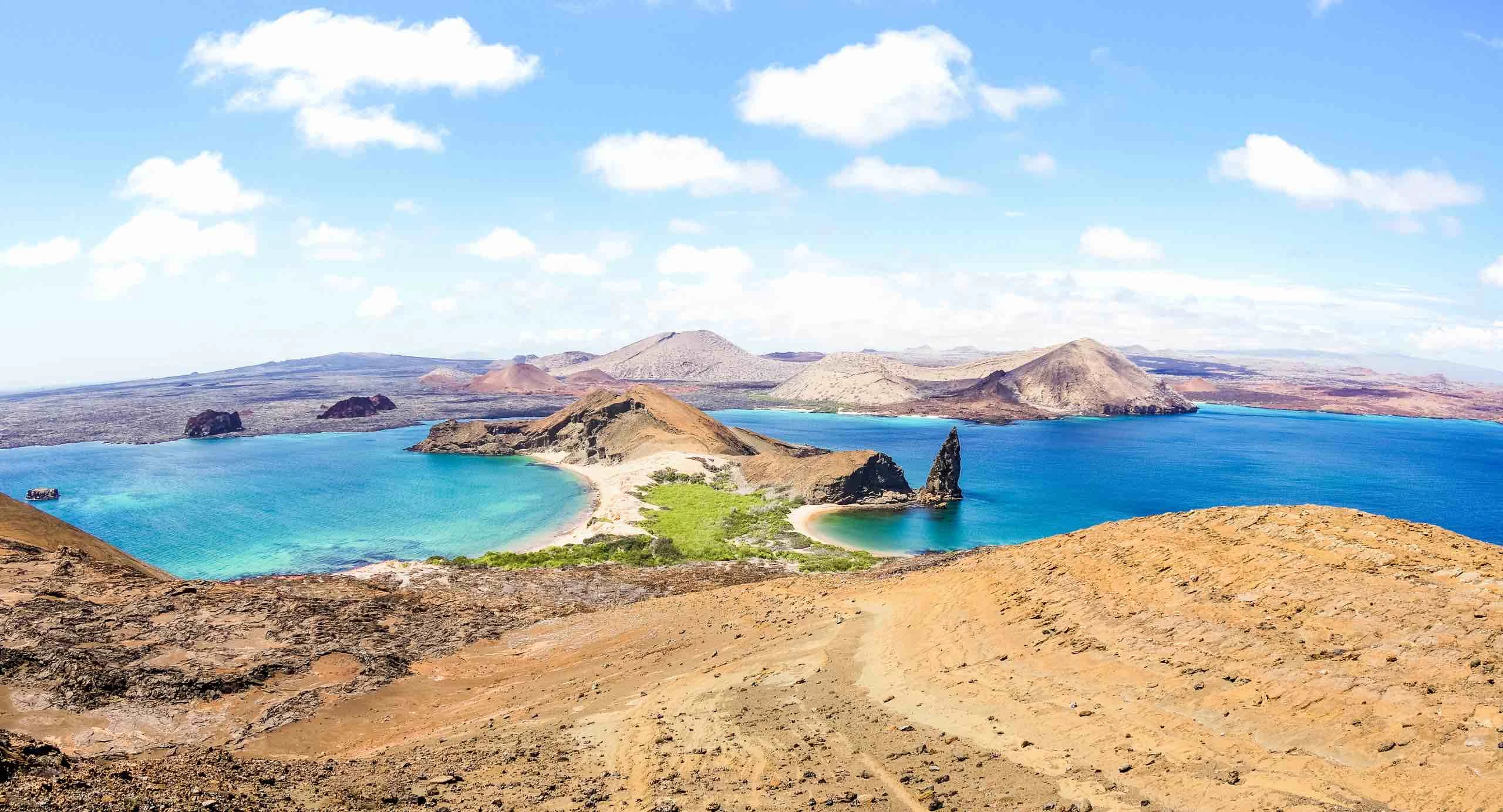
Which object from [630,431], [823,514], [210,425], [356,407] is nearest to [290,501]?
[630,431]

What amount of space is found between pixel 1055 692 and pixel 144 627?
26.5 metres

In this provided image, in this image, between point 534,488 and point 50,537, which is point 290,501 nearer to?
point 534,488

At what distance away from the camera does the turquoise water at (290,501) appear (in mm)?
52812

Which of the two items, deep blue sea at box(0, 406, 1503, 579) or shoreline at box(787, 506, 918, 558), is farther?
deep blue sea at box(0, 406, 1503, 579)

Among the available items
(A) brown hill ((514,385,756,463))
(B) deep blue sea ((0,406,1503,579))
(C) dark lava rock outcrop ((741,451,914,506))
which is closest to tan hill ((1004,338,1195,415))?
(B) deep blue sea ((0,406,1503,579))

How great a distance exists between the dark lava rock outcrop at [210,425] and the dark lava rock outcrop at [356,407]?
1842 centimetres

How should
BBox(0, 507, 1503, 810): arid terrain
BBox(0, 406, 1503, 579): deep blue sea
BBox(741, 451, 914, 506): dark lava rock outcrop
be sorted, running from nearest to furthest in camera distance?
BBox(0, 507, 1503, 810): arid terrain
BBox(0, 406, 1503, 579): deep blue sea
BBox(741, 451, 914, 506): dark lava rock outcrop

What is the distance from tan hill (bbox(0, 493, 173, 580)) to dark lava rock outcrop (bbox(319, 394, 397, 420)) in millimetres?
130022

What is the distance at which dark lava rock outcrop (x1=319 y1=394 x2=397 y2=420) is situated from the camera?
153m

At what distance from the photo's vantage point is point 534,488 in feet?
258

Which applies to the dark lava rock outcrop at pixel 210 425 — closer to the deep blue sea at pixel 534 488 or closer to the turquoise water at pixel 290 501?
the deep blue sea at pixel 534 488

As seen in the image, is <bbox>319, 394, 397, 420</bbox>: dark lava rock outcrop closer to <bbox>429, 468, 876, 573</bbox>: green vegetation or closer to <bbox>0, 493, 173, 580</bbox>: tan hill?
<bbox>429, 468, 876, 573</bbox>: green vegetation

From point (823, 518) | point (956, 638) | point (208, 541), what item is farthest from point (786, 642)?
point (208, 541)

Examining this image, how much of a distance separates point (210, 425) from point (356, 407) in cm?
3072
